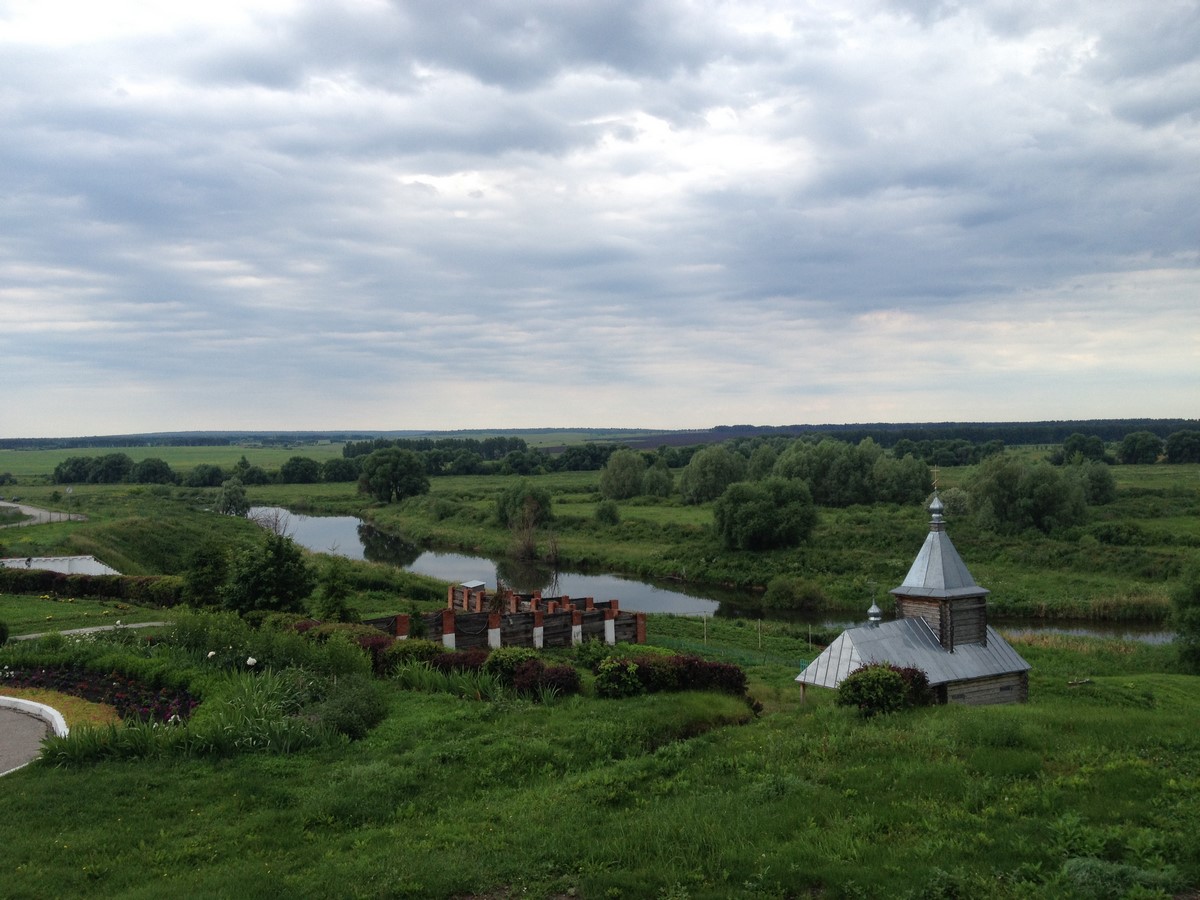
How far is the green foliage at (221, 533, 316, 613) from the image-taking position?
1992cm

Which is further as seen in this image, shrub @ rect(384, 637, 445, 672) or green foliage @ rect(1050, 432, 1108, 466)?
green foliage @ rect(1050, 432, 1108, 466)

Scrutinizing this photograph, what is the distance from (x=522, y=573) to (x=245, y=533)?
56.9ft

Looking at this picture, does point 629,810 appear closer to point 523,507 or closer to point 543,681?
point 543,681

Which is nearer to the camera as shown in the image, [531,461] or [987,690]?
[987,690]

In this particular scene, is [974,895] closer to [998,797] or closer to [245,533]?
[998,797]

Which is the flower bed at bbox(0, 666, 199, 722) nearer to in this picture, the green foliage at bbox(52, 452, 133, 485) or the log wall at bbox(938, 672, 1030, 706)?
the log wall at bbox(938, 672, 1030, 706)

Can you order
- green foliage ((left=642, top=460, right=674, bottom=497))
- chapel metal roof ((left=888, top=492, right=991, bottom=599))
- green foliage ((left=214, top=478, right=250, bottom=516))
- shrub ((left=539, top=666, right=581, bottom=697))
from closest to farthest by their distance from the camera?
1. shrub ((left=539, top=666, right=581, bottom=697))
2. chapel metal roof ((left=888, top=492, right=991, bottom=599))
3. green foliage ((left=214, top=478, right=250, bottom=516))
4. green foliage ((left=642, top=460, right=674, bottom=497))

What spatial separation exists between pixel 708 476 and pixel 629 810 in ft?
218

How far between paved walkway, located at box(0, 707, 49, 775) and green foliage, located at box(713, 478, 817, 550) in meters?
39.8

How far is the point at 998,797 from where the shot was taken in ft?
28.0

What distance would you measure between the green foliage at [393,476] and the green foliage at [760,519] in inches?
1646

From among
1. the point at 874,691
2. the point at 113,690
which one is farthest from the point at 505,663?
the point at 113,690

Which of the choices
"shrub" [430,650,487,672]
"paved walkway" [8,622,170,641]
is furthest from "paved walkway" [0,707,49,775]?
"paved walkway" [8,622,170,641]

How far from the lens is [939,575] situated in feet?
52.0
